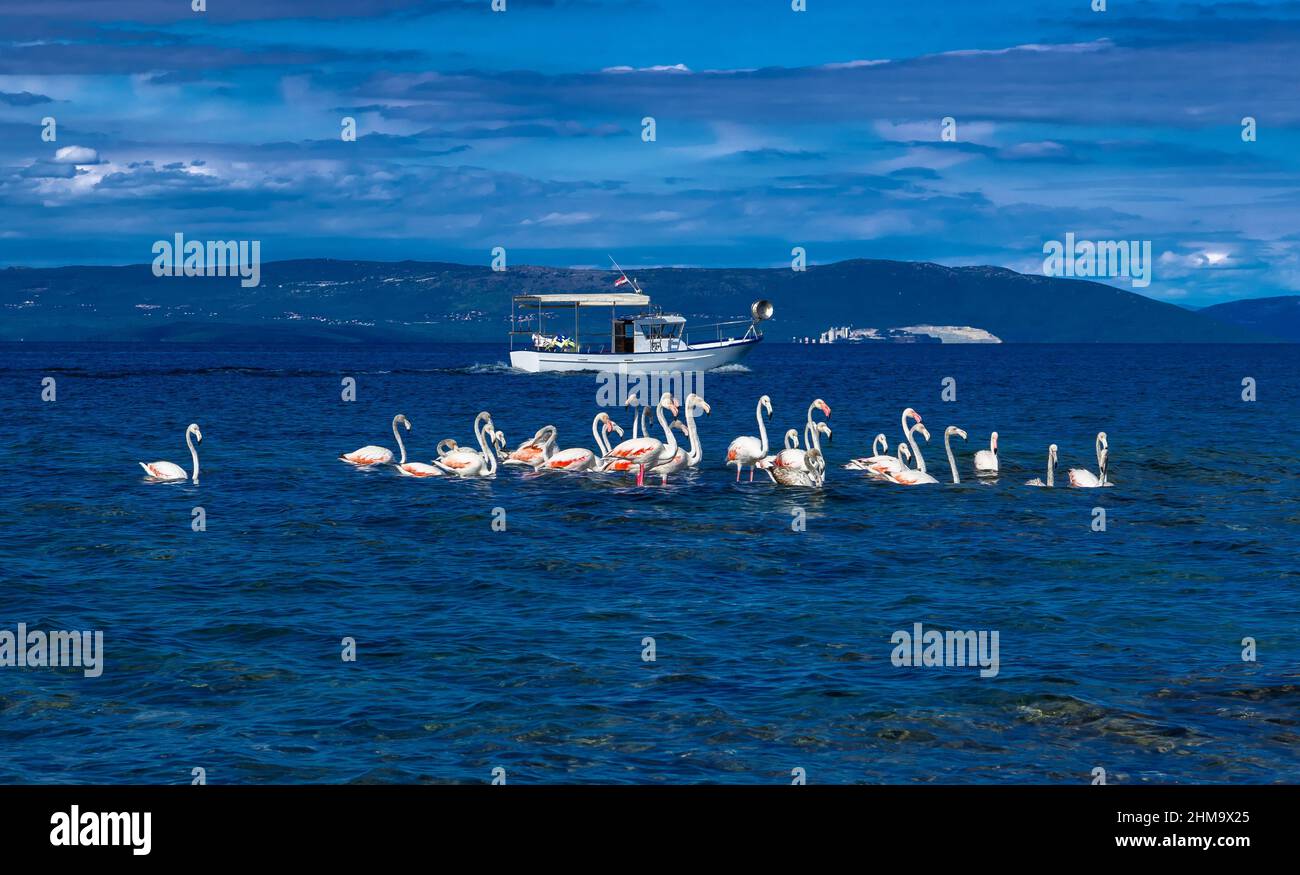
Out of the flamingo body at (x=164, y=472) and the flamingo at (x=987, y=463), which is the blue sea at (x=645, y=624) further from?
the flamingo at (x=987, y=463)

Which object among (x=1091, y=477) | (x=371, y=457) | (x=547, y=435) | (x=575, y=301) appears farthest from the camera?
(x=575, y=301)

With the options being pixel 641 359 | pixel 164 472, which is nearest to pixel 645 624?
pixel 164 472

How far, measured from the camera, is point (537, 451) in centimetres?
3822

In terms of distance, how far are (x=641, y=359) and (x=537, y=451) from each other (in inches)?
2652

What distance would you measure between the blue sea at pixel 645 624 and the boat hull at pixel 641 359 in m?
65.9

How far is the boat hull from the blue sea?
6585 centimetres

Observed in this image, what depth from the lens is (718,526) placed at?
27484 millimetres

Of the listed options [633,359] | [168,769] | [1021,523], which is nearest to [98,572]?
[168,769]

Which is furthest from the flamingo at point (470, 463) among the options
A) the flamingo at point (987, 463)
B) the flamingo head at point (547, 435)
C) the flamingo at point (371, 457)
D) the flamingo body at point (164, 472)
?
the flamingo at point (987, 463)

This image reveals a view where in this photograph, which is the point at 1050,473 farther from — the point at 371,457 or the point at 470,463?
the point at 371,457

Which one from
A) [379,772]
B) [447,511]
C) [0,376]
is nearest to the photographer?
[379,772]

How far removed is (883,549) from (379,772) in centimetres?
1393

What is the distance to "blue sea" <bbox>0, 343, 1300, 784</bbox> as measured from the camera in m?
13.4
